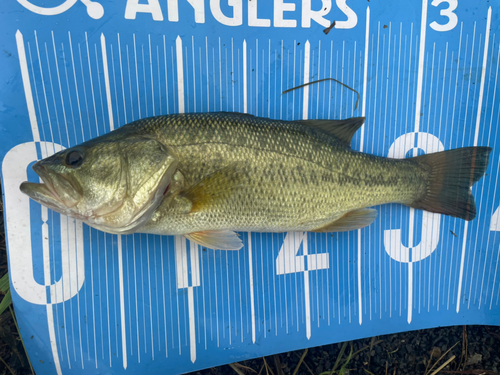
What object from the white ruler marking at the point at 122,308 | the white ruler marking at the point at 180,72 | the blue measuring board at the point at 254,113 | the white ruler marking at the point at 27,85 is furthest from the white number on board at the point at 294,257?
the white ruler marking at the point at 27,85

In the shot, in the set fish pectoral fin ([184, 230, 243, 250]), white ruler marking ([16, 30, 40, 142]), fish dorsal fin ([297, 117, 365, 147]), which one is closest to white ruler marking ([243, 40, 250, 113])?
fish dorsal fin ([297, 117, 365, 147])

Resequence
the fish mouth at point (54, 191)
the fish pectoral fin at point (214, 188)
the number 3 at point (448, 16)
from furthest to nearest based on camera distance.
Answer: the number 3 at point (448, 16) < the fish pectoral fin at point (214, 188) < the fish mouth at point (54, 191)

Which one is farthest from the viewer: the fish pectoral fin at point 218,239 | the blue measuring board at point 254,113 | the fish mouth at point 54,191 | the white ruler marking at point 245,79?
the white ruler marking at point 245,79

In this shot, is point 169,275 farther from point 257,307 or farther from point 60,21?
point 60,21

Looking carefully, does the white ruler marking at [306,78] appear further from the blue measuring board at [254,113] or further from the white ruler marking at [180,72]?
the white ruler marking at [180,72]

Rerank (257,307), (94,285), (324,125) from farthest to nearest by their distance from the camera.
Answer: (257,307) → (94,285) → (324,125)

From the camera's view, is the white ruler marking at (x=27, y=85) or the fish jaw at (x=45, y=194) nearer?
the fish jaw at (x=45, y=194)

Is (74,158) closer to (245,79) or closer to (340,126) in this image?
(245,79)

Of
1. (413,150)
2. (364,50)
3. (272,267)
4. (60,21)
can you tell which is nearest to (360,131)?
(413,150)
